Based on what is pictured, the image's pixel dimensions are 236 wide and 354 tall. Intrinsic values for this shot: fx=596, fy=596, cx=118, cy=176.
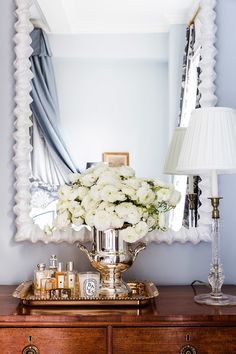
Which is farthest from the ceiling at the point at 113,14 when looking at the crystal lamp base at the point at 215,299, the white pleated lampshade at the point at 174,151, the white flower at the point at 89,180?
the crystal lamp base at the point at 215,299

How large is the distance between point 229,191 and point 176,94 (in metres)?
0.42

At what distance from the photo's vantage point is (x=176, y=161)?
7.14 ft

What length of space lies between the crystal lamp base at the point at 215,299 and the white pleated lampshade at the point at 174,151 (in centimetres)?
47

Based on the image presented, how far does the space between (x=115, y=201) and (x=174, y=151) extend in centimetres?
43

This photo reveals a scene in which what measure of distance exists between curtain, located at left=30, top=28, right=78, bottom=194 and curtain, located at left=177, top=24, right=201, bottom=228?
0.46 m

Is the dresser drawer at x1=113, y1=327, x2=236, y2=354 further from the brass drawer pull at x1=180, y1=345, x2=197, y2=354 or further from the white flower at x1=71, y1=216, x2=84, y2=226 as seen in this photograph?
the white flower at x1=71, y1=216, x2=84, y2=226

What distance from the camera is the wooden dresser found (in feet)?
5.74

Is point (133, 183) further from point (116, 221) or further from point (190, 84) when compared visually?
point (190, 84)

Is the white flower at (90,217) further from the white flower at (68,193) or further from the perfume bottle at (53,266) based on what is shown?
the perfume bottle at (53,266)

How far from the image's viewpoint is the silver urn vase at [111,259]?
1928mm

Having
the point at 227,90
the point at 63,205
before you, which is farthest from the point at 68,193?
the point at 227,90

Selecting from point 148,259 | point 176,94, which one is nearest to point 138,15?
point 176,94

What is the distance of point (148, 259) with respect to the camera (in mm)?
2273

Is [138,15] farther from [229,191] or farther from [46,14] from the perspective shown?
[229,191]
